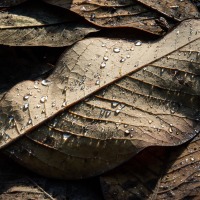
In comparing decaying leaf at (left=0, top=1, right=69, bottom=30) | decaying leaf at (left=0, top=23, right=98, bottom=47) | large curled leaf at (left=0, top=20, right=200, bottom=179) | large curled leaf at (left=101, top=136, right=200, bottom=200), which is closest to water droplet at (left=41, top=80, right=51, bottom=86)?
large curled leaf at (left=0, top=20, right=200, bottom=179)

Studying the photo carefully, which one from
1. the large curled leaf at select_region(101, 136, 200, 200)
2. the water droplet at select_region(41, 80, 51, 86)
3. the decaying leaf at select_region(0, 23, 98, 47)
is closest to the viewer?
the large curled leaf at select_region(101, 136, 200, 200)

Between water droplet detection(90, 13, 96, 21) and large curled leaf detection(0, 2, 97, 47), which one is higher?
water droplet detection(90, 13, 96, 21)

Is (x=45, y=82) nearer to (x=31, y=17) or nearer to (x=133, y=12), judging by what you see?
(x=31, y=17)

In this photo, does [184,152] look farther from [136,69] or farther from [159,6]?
[159,6]

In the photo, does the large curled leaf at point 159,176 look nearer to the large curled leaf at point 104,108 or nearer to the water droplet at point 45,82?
the large curled leaf at point 104,108

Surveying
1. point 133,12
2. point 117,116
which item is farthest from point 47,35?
point 117,116

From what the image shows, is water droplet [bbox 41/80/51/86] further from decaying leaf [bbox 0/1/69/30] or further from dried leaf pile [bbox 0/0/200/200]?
decaying leaf [bbox 0/1/69/30]
